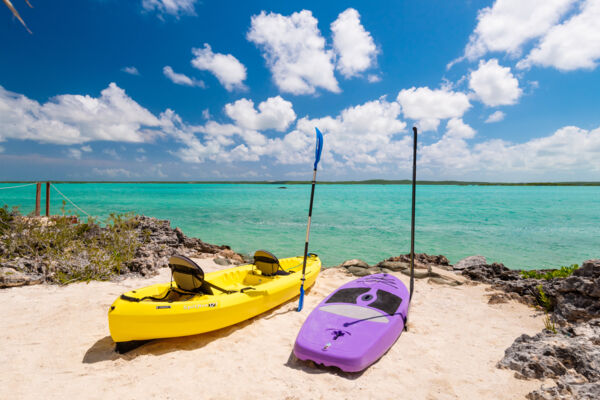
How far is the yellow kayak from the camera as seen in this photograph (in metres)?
3.88

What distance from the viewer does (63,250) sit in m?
7.20

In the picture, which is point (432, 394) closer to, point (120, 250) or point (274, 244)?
point (120, 250)

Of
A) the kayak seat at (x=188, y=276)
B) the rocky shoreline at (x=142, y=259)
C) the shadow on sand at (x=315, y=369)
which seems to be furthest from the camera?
the rocky shoreline at (x=142, y=259)

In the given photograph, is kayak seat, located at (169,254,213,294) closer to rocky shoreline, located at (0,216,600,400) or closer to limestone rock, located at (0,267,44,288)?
rocky shoreline, located at (0,216,600,400)

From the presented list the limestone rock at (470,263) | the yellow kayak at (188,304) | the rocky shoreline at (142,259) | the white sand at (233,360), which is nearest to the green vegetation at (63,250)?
the rocky shoreline at (142,259)

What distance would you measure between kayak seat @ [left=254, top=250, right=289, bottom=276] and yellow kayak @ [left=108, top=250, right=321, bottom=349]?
0.56m

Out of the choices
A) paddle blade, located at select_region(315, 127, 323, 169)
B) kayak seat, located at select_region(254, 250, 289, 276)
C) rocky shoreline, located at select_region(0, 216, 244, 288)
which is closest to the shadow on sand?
kayak seat, located at select_region(254, 250, 289, 276)

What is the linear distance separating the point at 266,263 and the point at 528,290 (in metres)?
5.92

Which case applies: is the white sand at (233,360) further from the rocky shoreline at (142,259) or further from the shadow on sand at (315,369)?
the rocky shoreline at (142,259)

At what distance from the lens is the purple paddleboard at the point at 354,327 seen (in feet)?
11.8

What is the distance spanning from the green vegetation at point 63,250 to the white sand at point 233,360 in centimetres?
88

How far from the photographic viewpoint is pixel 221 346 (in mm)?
4246

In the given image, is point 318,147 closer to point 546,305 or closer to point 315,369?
point 315,369

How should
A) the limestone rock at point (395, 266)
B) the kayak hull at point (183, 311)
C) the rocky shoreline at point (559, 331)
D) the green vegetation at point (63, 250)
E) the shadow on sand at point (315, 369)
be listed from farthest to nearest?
the limestone rock at point (395, 266) < the green vegetation at point (63, 250) < the kayak hull at point (183, 311) < the shadow on sand at point (315, 369) < the rocky shoreline at point (559, 331)
